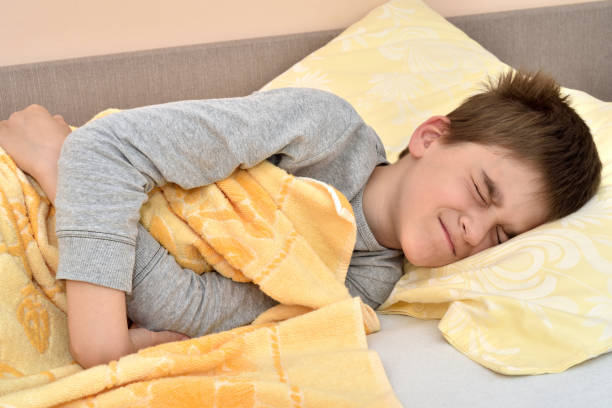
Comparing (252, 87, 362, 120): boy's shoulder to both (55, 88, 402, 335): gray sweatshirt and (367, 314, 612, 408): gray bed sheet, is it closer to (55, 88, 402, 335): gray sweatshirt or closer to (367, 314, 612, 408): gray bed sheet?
(55, 88, 402, 335): gray sweatshirt

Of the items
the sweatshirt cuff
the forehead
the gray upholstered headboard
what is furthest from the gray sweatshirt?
the gray upholstered headboard

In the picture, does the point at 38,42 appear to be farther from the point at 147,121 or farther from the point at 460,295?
the point at 460,295

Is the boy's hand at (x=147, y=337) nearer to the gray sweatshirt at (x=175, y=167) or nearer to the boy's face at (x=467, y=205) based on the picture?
the gray sweatshirt at (x=175, y=167)

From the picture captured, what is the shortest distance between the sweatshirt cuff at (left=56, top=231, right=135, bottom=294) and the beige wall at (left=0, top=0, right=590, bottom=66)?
2.68ft

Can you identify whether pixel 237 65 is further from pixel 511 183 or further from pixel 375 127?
pixel 511 183

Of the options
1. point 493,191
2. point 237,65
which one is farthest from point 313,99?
point 237,65

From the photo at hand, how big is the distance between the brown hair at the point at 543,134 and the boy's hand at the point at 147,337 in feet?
1.93

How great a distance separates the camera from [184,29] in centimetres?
153

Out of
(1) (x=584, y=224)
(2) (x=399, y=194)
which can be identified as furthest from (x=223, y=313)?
(1) (x=584, y=224)

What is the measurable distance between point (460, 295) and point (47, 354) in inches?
24.3

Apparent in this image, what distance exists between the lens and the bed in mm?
745

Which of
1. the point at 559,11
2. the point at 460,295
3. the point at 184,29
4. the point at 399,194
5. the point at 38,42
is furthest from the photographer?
the point at 559,11

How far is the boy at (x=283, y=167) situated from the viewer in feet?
2.66

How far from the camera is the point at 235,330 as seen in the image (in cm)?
88
